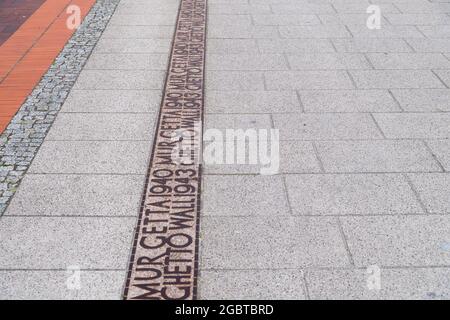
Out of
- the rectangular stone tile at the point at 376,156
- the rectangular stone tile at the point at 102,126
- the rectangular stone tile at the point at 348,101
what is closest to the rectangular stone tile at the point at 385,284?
the rectangular stone tile at the point at 376,156

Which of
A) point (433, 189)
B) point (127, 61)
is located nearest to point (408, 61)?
point (433, 189)

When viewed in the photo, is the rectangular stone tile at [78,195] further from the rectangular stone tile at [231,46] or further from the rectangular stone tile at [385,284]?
the rectangular stone tile at [231,46]

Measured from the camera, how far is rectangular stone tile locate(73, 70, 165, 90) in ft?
22.6

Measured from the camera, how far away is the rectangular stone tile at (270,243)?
13.4 ft

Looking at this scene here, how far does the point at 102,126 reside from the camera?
596 cm

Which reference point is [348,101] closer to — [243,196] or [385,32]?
[243,196]

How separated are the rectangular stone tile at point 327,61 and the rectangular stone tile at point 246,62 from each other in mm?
186

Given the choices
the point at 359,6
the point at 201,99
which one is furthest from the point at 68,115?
the point at 359,6

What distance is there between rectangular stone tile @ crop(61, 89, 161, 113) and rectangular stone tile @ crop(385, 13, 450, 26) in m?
4.78

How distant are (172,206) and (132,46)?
4200mm

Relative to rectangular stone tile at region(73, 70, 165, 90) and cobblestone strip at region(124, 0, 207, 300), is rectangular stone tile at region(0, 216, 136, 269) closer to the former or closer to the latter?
cobblestone strip at region(124, 0, 207, 300)

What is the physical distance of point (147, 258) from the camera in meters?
4.11
